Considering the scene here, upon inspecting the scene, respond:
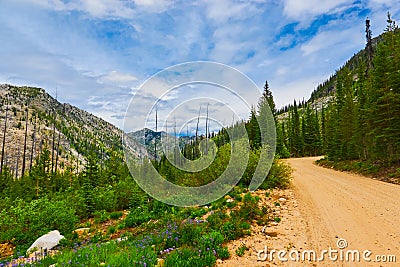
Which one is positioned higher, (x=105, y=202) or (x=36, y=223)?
(x=105, y=202)

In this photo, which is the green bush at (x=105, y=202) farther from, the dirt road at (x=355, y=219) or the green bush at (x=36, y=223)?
the dirt road at (x=355, y=219)

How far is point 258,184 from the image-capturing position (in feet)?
44.9

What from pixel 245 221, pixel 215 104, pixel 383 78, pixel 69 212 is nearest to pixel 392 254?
pixel 245 221

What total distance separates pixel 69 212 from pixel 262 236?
9.44 meters

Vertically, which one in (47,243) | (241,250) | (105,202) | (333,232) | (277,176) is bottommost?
(47,243)

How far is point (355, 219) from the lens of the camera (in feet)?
25.4

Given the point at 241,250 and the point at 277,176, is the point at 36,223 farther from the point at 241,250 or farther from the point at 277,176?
the point at 277,176

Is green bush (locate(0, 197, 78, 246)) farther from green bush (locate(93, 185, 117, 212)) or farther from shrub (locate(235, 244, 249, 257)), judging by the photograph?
shrub (locate(235, 244, 249, 257))

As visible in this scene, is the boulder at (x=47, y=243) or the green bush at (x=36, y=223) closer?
the boulder at (x=47, y=243)

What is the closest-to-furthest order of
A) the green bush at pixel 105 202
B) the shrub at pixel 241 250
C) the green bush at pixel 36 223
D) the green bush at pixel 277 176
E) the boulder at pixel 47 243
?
the shrub at pixel 241 250
the boulder at pixel 47 243
the green bush at pixel 36 223
the green bush at pixel 277 176
the green bush at pixel 105 202

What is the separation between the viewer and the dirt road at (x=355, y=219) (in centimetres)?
572

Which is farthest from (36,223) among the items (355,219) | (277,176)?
(355,219)

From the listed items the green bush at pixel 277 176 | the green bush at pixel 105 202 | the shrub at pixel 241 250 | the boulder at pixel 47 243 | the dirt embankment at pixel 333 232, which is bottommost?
the boulder at pixel 47 243

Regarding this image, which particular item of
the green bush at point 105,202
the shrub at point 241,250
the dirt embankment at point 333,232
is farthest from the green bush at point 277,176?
the green bush at point 105,202
